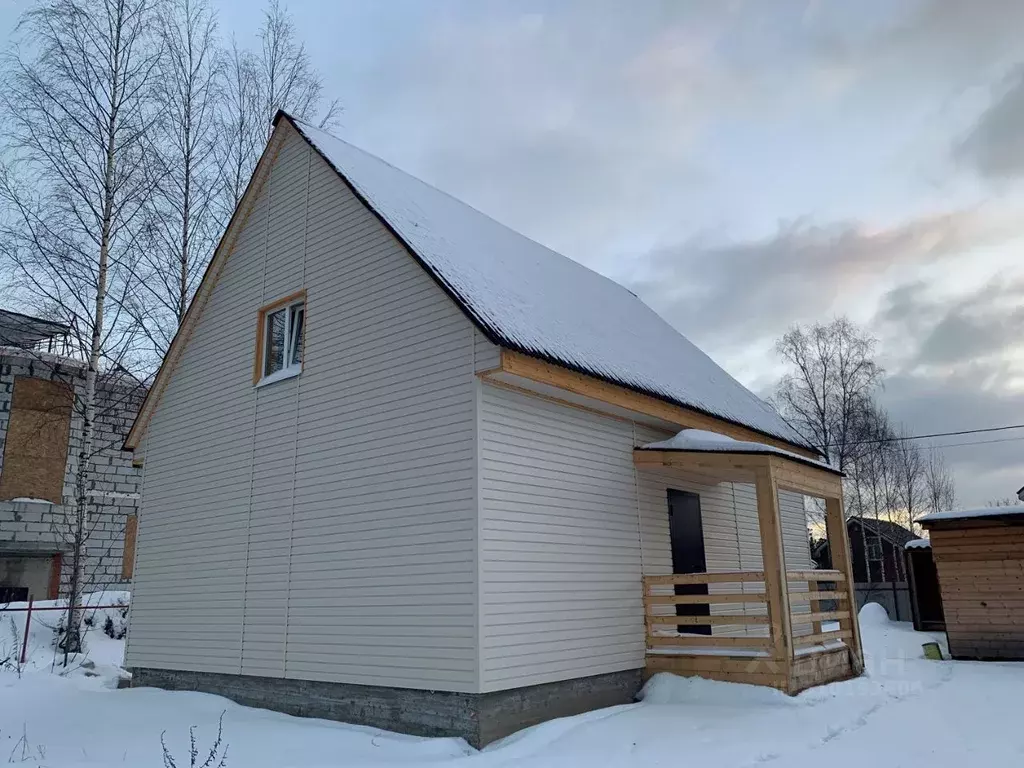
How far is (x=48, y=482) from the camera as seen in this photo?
65.7ft

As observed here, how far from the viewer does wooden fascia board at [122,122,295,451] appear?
1130 cm

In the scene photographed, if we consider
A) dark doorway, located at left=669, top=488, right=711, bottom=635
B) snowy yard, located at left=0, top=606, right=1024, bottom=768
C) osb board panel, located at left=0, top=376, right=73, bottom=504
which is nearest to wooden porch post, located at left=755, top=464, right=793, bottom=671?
snowy yard, located at left=0, top=606, right=1024, bottom=768

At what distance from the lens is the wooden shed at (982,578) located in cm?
1317

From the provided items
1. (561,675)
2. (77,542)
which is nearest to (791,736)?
(561,675)

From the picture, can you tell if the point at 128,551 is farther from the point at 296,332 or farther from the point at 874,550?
the point at 874,550

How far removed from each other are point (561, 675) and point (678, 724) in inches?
50.8

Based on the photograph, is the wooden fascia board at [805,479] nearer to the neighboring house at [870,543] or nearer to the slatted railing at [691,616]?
the slatted railing at [691,616]

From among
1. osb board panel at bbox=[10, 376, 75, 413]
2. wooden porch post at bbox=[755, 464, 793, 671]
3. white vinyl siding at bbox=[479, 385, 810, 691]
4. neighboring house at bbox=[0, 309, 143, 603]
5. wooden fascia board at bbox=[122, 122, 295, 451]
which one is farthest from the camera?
osb board panel at bbox=[10, 376, 75, 413]

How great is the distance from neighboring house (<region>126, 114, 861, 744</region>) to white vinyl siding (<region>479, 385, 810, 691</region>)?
31 mm

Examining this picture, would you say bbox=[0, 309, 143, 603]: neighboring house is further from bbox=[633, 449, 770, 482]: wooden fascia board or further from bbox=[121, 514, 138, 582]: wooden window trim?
bbox=[633, 449, 770, 482]: wooden fascia board

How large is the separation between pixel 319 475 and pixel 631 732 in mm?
4613

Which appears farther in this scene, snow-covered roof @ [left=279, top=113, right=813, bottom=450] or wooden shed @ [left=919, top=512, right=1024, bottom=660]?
wooden shed @ [left=919, top=512, right=1024, bottom=660]

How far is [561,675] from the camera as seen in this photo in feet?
26.7

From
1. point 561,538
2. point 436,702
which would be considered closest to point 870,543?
point 561,538
